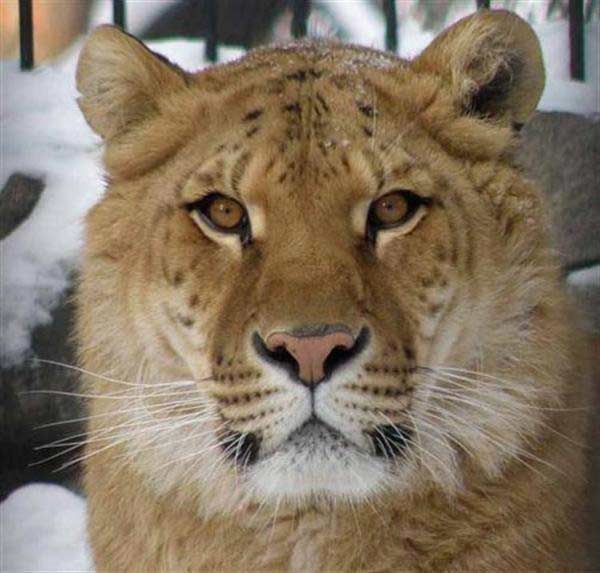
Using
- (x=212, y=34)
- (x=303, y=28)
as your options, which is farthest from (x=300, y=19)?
(x=212, y=34)

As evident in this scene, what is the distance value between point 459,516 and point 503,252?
0.30 m

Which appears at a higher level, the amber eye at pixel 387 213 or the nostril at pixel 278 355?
the amber eye at pixel 387 213

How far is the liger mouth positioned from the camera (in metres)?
1.20

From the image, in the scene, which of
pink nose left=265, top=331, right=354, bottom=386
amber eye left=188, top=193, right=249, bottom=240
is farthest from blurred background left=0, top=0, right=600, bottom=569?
pink nose left=265, top=331, right=354, bottom=386

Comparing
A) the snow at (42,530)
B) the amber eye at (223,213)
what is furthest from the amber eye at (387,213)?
the snow at (42,530)

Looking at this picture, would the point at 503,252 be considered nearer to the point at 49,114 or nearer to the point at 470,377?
the point at 470,377

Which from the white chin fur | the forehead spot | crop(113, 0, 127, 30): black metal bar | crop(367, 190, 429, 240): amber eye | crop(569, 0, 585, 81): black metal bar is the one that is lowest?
the white chin fur

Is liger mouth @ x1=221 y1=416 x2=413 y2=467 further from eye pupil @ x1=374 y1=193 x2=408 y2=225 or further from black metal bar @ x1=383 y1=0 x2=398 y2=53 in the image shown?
black metal bar @ x1=383 y1=0 x2=398 y2=53

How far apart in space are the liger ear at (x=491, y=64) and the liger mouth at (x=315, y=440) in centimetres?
41

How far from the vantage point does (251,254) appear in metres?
1.31

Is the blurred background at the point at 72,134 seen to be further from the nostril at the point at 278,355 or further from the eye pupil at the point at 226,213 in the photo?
the nostril at the point at 278,355

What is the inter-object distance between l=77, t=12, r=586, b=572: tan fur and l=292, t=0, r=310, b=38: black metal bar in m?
0.31

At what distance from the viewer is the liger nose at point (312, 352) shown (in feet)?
3.78

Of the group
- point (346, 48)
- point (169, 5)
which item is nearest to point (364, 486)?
point (346, 48)
